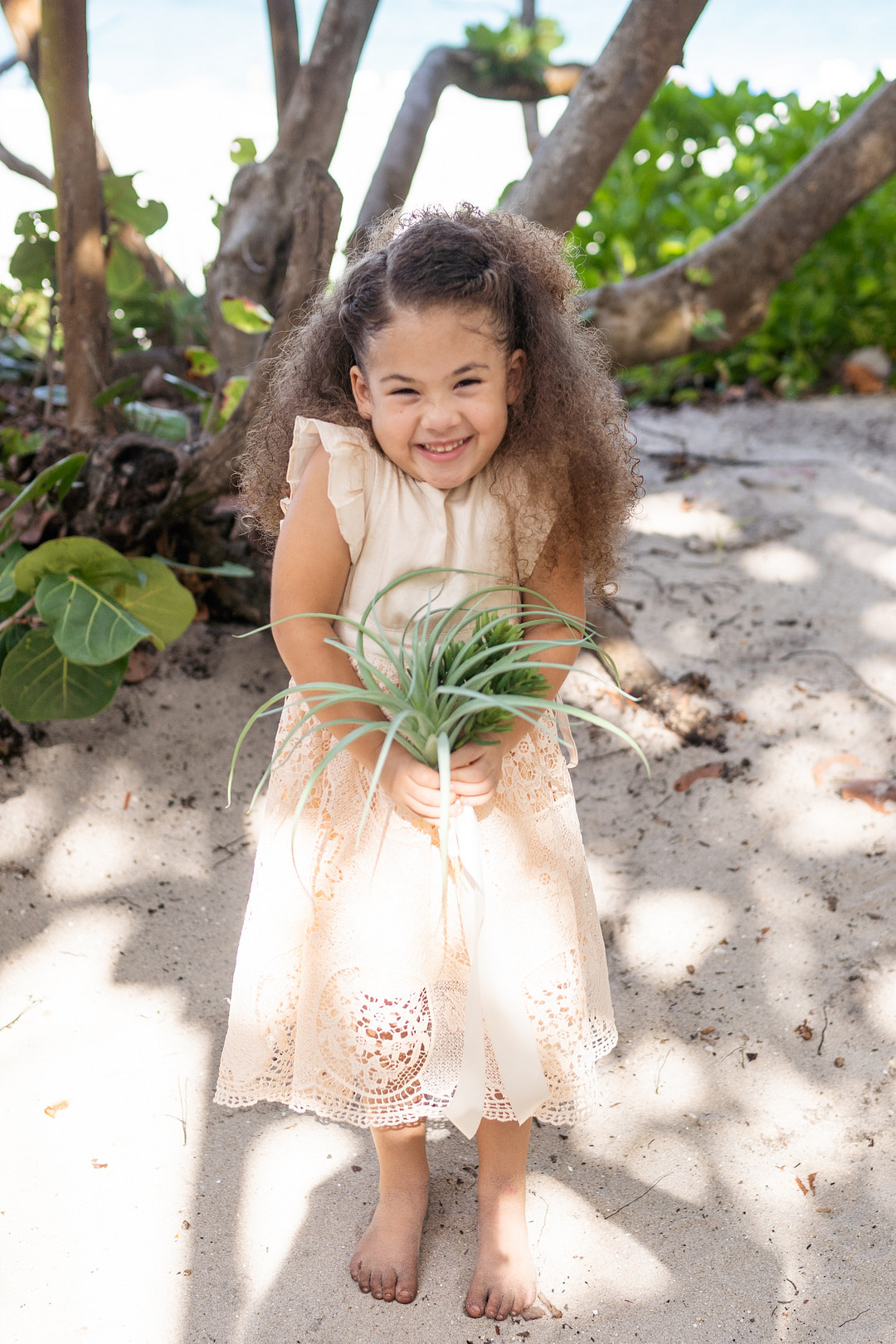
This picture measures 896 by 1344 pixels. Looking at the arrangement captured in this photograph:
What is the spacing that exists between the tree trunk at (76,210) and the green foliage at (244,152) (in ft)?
2.85

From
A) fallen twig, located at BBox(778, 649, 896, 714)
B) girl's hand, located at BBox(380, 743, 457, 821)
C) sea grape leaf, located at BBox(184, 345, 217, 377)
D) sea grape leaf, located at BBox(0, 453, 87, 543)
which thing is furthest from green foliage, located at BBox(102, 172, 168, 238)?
girl's hand, located at BBox(380, 743, 457, 821)

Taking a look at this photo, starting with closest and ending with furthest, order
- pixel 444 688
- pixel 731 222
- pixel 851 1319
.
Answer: pixel 444 688 → pixel 851 1319 → pixel 731 222

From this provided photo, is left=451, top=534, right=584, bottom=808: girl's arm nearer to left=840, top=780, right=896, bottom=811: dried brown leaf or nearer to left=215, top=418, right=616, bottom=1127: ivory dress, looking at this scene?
left=215, top=418, right=616, bottom=1127: ivory dress

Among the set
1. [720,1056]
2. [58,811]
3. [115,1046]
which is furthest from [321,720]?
[58,811]

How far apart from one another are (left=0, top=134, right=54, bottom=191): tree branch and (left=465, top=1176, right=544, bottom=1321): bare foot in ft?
11.2

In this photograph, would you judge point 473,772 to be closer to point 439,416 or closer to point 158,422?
point 439,416

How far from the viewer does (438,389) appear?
129cm

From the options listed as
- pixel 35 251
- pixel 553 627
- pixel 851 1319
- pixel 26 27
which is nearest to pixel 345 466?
pixel 553 627

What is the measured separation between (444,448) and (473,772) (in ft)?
1.41

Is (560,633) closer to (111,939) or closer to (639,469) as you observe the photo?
(111,939)

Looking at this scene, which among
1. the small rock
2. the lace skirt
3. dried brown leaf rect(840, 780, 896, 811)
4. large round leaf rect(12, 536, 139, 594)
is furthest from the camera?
the small rock

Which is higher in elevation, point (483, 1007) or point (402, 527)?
point (402, 527)

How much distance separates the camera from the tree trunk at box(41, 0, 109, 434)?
2.47 meters

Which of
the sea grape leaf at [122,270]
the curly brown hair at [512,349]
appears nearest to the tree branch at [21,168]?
the sea grape leaf at [122,270]
